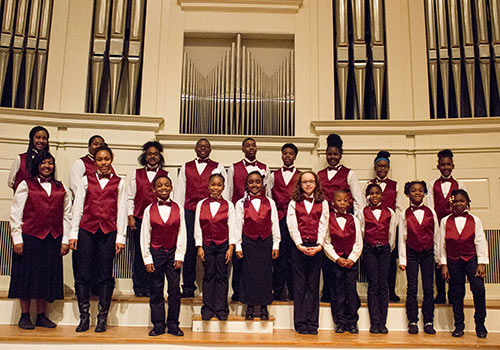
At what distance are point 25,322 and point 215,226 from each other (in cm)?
158

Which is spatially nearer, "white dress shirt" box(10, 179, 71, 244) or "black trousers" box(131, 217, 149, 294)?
"white dress shirt" box(10, 179, 71, 244)

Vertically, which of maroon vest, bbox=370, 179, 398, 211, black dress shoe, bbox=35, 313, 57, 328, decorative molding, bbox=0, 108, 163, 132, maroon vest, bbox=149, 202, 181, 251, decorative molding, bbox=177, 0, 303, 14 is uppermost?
decorative molding, bbox=177, 0, 303, 14

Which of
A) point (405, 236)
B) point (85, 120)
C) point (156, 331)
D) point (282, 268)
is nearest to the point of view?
point (156, 331)

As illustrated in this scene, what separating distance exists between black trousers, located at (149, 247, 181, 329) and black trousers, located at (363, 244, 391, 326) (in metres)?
1.49

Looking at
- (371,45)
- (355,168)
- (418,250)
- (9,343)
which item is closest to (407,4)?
(371,45)

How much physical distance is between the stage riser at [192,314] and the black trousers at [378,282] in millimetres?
108

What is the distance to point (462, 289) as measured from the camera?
3906 mm

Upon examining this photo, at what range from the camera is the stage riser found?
3.92 metres

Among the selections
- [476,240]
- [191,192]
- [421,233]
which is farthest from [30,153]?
[476,240]

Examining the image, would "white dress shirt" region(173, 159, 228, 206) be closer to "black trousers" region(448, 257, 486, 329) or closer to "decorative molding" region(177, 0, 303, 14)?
"decorative molding" region(177, 0, 303, 14)

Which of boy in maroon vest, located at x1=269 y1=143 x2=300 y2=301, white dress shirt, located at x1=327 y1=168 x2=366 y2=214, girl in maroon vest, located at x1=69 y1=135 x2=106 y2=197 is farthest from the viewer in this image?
white dress shirt, located at x1=327 y1=168 x2=366 y2=214

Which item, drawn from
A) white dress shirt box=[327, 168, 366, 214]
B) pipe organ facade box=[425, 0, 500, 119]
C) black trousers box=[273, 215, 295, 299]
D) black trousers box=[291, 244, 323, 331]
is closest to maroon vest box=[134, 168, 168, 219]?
black trousers box=[273, 215, 295, 299]

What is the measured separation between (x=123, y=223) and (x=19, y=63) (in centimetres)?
228

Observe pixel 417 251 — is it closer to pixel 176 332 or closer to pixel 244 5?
pixel 176 332
